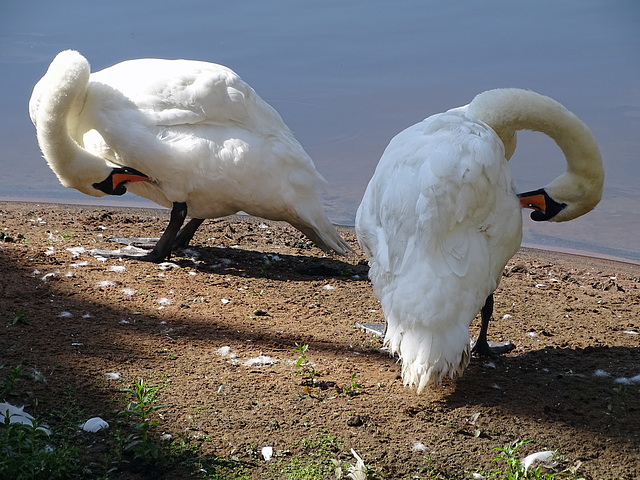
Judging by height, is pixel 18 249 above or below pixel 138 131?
below

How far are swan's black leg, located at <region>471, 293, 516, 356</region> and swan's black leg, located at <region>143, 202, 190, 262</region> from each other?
2.75 meters

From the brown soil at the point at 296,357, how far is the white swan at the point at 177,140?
0.53m

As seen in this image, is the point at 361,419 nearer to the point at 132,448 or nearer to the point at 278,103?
the point at 132,448

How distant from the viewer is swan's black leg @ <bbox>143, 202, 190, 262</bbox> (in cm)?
591

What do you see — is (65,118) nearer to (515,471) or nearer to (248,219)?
(248,219)

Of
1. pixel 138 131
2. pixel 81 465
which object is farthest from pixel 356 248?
pixel 81 465

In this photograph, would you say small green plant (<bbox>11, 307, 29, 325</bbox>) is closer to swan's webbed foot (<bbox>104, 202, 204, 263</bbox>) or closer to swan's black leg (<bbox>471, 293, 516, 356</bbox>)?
swan's webbed foot (<bbox>104, 202, 204, 263</bbox>)

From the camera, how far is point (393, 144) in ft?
13.2

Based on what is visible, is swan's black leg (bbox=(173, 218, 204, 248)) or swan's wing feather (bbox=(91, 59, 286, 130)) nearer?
swan's wing feather (bbox=(91, 59, 286, 130))

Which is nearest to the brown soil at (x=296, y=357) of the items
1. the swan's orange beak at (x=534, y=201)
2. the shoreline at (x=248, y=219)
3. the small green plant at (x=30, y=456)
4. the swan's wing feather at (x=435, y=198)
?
the small green plant at (x=30, y=456)

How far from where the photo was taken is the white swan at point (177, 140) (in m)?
5.66

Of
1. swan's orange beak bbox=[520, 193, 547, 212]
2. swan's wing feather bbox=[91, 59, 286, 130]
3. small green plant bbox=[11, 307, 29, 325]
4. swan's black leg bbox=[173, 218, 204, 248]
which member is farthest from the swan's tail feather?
swan's black leg bbox=[173, 218, 204, 248]

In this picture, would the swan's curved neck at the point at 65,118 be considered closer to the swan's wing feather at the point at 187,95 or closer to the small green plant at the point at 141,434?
the swan's wing feather at the point at 187,95

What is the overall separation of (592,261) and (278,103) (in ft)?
18.6
